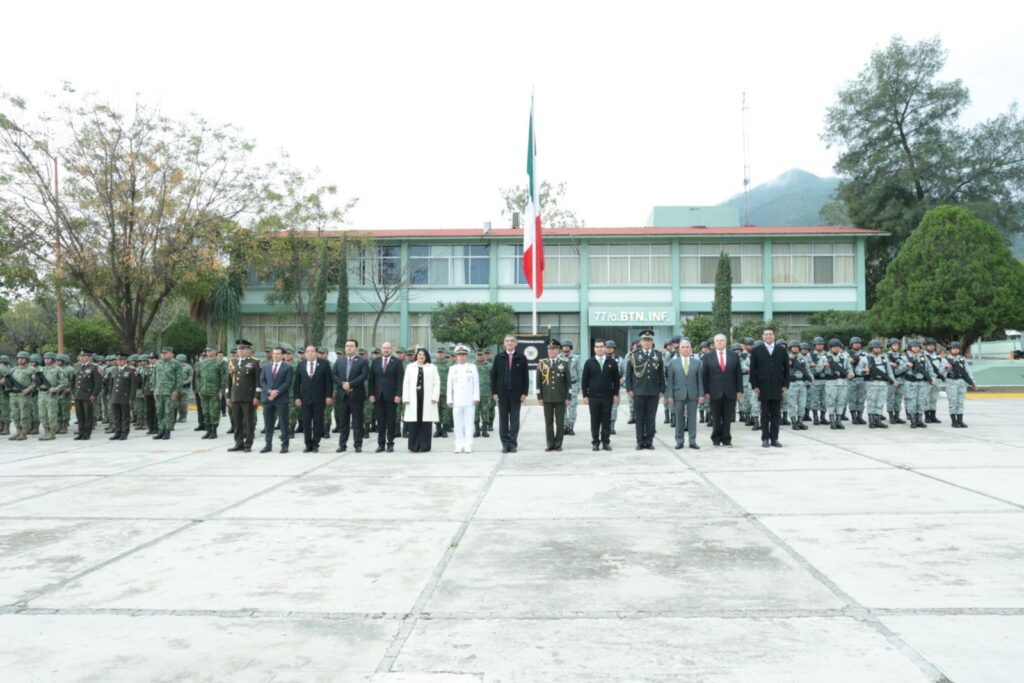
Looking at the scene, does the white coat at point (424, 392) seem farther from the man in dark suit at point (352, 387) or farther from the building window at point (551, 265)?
the building window at point (551, 265)

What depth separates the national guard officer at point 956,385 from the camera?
1588cm

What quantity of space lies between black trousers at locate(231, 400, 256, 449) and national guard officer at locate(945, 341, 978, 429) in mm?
12856

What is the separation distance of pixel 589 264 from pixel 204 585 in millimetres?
37938

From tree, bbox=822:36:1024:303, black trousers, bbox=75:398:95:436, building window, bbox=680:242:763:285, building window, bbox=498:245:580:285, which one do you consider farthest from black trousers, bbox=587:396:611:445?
tree, bbox=822:36:1024:303

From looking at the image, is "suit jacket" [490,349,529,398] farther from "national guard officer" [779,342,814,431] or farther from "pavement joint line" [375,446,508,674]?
"national guard officer" [779,342,814,431]

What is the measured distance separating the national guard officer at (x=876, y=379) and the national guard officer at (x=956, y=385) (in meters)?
1.19

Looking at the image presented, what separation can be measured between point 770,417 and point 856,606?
8.44 meters

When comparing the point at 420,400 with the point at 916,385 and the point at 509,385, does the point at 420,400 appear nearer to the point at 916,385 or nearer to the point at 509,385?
the point at 509,385

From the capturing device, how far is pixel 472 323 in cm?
3625

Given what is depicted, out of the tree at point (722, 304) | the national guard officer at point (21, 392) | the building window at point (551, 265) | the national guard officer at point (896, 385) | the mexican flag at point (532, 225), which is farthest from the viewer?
the building window at point (551, 265)

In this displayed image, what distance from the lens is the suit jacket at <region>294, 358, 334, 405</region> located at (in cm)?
1325

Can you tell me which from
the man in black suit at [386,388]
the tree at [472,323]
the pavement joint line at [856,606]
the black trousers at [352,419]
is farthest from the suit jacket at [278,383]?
the tree at [472,323]

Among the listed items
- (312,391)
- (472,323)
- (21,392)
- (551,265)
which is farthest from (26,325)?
(312,391)

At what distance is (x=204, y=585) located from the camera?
5320mm
